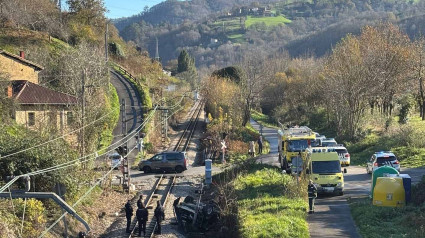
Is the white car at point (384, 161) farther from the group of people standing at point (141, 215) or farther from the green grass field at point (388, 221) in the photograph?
the group of people standing at point (141, 215)

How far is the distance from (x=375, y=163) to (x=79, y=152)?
15.6m

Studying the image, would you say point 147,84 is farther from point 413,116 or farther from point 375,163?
point 375,163

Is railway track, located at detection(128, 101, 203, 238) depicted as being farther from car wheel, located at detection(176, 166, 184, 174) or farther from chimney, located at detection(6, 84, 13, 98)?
chimney, located at detection(6, 84, 13, 98)

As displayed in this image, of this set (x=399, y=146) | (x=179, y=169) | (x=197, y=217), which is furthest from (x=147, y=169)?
(x=399, y=146)

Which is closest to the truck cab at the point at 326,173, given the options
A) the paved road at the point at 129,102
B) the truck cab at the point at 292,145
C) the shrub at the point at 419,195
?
the shrub at the point at 419,195

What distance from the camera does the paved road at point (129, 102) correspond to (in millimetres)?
46694

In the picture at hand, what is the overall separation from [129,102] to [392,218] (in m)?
39.7

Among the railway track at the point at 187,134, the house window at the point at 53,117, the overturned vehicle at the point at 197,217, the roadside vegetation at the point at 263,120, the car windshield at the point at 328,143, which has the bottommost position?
the roadside vegetation at the point at 263,120

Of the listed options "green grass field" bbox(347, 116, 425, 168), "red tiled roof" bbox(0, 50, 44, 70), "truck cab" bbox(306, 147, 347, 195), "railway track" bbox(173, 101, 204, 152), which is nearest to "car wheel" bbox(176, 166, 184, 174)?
"railway track" bbox(173, 101, 204, 152)

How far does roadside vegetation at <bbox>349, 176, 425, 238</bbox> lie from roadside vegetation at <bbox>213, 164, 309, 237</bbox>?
1.93 metres

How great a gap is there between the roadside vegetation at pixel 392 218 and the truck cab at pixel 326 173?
7.97 ft

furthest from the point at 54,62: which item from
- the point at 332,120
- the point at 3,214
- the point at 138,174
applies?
the point at 3,214

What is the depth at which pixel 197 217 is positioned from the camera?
20.8 metres

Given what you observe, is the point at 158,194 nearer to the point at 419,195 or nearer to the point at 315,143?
the point at 315,143
